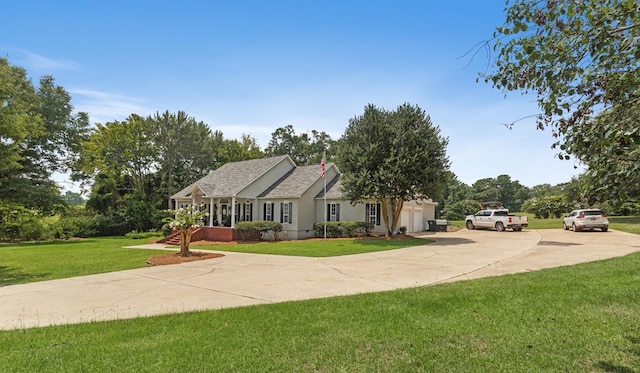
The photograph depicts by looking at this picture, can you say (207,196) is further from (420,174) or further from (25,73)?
(25,73)

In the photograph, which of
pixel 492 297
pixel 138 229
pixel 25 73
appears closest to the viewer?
pixel 492 297

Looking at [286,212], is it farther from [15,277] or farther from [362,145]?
[15,277]

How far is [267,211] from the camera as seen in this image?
2800 cm

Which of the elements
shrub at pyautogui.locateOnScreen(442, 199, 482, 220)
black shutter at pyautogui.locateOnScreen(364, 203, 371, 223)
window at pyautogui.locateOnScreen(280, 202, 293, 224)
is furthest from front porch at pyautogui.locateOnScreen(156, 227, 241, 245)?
shrub at pyautogui.locateOnScreen(442, 199, 482, 220)

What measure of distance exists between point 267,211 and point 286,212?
190cm

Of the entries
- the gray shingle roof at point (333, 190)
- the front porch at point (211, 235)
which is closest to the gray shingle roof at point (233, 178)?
the front porch at point (211, 235)

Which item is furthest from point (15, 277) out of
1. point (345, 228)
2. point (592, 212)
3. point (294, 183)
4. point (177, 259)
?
point (592, 212)

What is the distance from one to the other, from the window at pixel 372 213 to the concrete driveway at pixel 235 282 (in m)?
11.6

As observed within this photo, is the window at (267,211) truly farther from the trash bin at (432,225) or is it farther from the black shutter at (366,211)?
the trash bin at (432,225)

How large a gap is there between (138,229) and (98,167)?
7.88 m

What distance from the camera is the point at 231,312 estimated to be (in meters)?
6.66

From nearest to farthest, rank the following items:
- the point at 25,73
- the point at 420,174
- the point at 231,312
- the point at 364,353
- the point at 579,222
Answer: the point at 364,353 < the point at 231,312 < the point at 420,174 < the point at 579,222 < the point at 25,73

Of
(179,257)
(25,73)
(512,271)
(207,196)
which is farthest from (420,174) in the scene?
(25,73)

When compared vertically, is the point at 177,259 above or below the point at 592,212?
below
